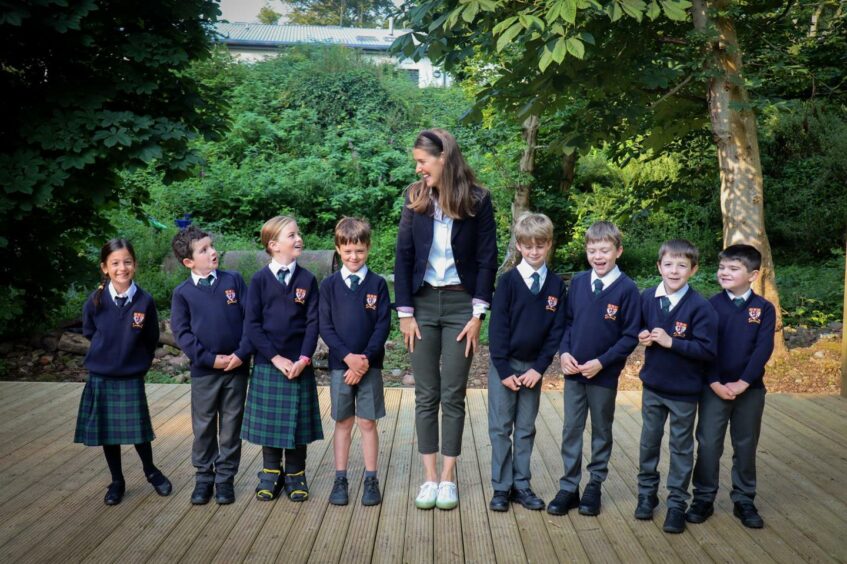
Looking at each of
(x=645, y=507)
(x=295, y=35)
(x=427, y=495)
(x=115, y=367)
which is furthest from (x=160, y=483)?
(x=295, y=35)

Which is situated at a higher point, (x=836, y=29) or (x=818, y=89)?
(x=836, y=29)

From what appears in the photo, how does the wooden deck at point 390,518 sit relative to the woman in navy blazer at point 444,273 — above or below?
below

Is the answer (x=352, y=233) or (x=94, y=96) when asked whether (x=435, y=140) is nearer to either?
(x=352, y=233)

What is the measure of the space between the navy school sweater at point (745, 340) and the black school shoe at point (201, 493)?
227 cm

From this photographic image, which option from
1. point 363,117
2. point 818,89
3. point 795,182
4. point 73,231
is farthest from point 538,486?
point 363,117

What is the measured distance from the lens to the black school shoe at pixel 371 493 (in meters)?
3.59

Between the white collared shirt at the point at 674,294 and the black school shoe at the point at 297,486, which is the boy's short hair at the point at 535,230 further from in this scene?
the black school shoe at the point at 297,486

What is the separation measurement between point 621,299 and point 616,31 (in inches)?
131

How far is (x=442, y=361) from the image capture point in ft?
11.6

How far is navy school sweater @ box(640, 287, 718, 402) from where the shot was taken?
3.31 meters

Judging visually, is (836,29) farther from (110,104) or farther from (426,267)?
(110,104)

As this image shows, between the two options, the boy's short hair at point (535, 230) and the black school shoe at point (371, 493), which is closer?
the boy's short hair at point (535, 230)

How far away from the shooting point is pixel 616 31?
6.04m

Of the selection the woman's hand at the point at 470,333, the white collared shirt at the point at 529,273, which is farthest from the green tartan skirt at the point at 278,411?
the white collared shirt at the point at 529,273
